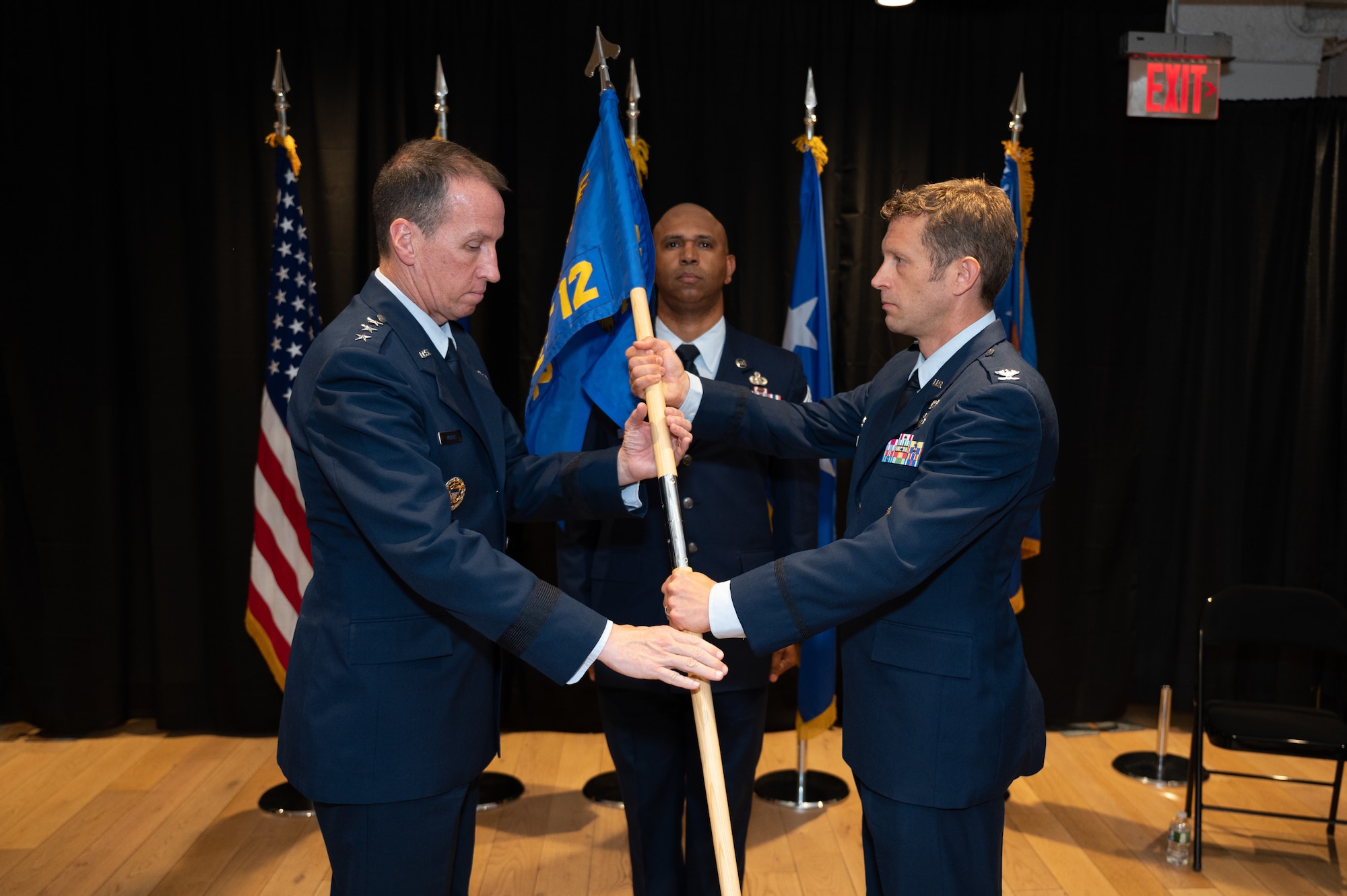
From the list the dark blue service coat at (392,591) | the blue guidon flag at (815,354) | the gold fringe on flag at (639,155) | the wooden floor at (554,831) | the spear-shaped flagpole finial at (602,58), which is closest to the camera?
the dark blue service coat at (392,591)

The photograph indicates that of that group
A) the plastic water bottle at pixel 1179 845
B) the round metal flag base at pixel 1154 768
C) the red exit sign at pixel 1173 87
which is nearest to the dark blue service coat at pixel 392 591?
the plastic water bottle at pixel 1179 845

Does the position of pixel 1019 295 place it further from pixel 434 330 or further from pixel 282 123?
pixel 282 123

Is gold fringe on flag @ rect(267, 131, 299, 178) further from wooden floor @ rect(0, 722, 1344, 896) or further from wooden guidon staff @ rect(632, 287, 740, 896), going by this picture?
wooden floor @ rect(0, 722, 1344, 896)

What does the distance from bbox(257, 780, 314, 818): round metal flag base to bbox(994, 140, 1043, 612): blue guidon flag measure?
2.79 m

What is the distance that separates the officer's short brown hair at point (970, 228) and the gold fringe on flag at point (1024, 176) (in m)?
2.06

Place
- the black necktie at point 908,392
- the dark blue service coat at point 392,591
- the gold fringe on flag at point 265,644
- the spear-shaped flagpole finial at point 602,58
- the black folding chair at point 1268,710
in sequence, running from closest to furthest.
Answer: the dark blue service coat at point 392,591 < the black necktie at point 908,392 < the spear-shaped flagpole finial at point 602,58 < the black folding chair at point 1268,710 < the gold fringe on flag at point 265,644

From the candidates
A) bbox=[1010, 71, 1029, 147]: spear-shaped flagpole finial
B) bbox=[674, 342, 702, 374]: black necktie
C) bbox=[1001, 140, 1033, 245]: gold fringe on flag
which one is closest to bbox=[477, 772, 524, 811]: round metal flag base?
bbox=[674, 342, 702, 374]: black necktie

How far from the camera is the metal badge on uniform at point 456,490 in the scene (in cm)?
203

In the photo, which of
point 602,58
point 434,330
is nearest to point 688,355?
point 602,58

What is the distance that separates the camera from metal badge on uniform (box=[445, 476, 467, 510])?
2.03m

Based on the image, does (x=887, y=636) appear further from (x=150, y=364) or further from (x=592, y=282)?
(x=150, y=364)

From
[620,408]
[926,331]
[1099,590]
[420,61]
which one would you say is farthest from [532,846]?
[420,61]

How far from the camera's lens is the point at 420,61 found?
14.5 feet

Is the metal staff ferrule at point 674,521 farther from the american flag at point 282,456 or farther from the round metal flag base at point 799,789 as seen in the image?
Result: the american flag at point 282,456
